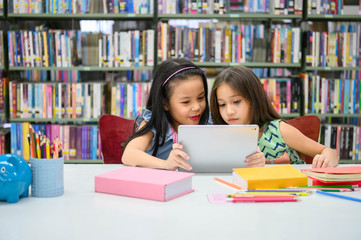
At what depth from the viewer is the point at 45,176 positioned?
1.09m

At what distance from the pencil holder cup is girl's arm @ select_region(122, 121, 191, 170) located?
357mm

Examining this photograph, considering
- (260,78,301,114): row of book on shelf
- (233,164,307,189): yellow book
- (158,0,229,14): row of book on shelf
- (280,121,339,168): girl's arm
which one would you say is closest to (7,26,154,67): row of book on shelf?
(158,0,229,14): row of book on shelf

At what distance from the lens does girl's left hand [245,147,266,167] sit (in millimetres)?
1341

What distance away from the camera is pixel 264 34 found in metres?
3.44

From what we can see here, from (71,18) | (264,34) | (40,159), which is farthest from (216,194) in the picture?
(71,18)

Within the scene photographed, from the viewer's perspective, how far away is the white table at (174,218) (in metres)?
0.83

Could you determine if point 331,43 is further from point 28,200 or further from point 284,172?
point 28,200

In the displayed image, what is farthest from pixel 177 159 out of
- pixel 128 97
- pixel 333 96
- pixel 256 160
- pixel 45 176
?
pixel 333 96

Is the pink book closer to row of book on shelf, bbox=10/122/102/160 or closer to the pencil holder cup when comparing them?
the pencil holder cup

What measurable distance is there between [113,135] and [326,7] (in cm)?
221

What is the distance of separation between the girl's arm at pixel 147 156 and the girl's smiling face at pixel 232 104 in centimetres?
30

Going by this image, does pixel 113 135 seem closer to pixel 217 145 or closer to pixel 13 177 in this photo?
pixel 217 145

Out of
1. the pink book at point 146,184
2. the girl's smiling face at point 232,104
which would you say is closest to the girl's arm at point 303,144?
the girl's smiling face at point 232,104

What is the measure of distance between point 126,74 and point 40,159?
254cm
